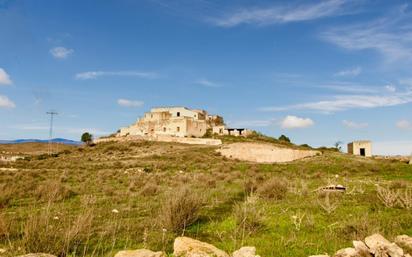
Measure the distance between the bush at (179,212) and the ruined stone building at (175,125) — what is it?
58617 mm

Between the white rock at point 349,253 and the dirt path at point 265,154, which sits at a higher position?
the dirt path at point 265,154

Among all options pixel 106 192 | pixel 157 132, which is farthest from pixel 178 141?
pixel 106 192

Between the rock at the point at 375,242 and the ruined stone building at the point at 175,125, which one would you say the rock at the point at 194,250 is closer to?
the rock at the point at 375,242

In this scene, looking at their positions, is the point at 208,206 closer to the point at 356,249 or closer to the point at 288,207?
the point at 288,207

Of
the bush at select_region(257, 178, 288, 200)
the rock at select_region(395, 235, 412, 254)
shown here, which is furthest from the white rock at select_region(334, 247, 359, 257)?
the bush at select_region(257, 178, 288, 200)

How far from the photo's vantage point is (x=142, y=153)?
1885 inches

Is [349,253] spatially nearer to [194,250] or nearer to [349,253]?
[349,253]

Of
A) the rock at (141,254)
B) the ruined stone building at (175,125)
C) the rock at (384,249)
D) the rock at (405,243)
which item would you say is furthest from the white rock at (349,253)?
the ruined stone building at (175,125)

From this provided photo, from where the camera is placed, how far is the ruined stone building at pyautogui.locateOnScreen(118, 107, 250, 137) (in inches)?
2704

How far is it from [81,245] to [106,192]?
324 inches

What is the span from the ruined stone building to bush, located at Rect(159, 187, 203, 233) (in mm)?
58617

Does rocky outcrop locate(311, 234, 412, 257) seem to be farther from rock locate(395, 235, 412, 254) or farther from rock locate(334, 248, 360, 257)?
rock locate(395, 235, 412, 254)

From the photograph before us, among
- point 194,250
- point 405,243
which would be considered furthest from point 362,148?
point 194,250

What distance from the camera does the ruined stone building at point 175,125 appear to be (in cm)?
6869
